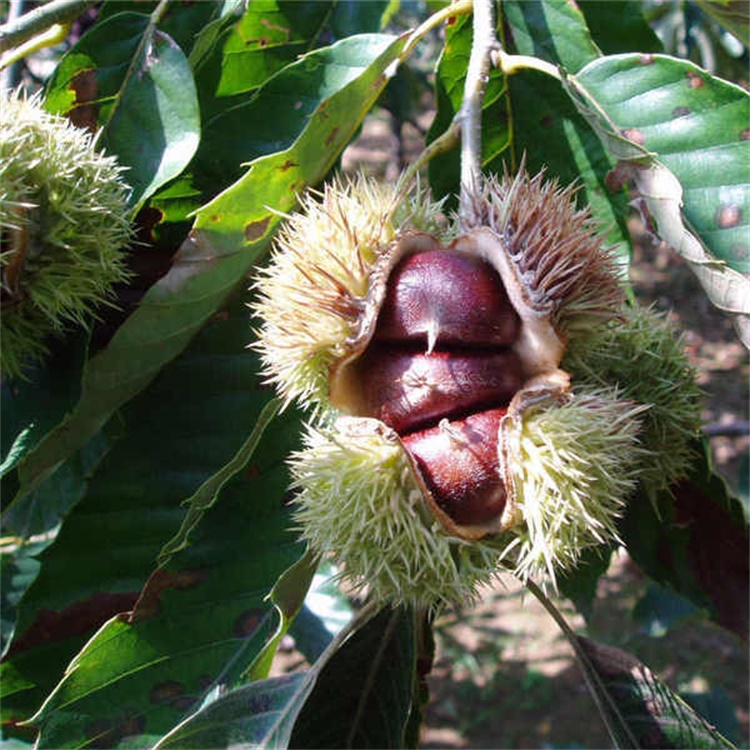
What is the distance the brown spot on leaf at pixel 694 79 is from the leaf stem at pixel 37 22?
692mm

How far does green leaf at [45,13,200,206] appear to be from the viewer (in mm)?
971

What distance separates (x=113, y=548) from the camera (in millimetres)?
1077

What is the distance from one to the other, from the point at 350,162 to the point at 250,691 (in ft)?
19.0

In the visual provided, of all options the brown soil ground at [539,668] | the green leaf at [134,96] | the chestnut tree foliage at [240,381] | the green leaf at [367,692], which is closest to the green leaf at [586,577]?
the chestnut tree foliage at [240,381]

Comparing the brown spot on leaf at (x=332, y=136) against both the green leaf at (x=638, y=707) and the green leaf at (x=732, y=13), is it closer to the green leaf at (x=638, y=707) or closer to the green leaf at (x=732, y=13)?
the green leaf at (x=732, y=13)

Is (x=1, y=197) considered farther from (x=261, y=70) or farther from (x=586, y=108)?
(x=586, y=108)

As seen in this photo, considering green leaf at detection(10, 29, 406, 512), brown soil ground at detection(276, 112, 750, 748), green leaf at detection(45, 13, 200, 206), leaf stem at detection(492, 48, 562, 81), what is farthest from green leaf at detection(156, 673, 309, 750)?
brown soil ground at detection(276, 112, 750, 748)

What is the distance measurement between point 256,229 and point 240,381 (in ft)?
0.78

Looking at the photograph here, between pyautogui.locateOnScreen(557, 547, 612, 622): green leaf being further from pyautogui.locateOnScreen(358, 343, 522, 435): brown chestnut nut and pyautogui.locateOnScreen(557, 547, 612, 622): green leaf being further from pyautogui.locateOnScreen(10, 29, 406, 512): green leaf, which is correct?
pyautogui.locateOnScreen(10, 29, 406, 512): green leaf

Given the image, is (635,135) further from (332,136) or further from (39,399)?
(39,399)

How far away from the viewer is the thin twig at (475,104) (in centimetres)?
85

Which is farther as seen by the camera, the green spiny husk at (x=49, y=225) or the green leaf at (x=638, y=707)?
the green leaf at (x=638, y=707)

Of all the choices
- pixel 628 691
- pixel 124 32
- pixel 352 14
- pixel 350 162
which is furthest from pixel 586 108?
pixel 350 162

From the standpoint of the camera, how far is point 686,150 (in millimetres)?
960
